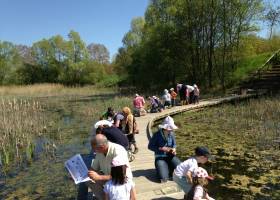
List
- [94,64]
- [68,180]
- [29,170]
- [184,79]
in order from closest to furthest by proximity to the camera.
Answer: [68,180] → [29,170] → [184,79] → [94,64]

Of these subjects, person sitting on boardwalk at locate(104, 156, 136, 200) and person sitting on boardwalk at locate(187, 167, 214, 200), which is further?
person sitting on boardwalk at locate(187, 167, 214, 200)

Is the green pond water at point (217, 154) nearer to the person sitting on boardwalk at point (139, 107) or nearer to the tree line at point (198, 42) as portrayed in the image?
the person sitting on boardwalk at point (139, 107)

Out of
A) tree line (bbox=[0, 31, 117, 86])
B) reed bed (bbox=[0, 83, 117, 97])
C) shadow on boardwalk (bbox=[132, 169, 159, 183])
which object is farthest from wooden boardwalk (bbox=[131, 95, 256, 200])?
tree line (bbox=[0, 31, 117, 86])

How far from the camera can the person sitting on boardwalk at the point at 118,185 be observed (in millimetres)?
5594

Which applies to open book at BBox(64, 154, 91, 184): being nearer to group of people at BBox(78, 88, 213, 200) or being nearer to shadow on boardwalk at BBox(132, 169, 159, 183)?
group of people at BBox(78, 88, 213, 200)

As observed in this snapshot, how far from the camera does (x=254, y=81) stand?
32812 mm

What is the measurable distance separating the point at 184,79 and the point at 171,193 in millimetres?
36941

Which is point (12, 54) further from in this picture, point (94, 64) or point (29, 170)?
point (29, 170)

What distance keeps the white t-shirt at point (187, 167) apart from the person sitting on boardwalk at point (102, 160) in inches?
56.0

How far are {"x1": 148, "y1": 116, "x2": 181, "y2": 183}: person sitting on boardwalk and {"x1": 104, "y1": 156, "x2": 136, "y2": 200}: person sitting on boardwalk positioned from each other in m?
3.40

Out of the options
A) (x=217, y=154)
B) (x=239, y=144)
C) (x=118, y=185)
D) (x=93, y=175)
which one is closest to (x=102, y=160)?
(x=93, y=175)

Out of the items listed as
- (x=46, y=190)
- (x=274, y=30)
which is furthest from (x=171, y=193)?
(x=274, y=30)

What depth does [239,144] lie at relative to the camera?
47.5 ft

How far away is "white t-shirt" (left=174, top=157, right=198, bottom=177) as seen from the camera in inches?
282
